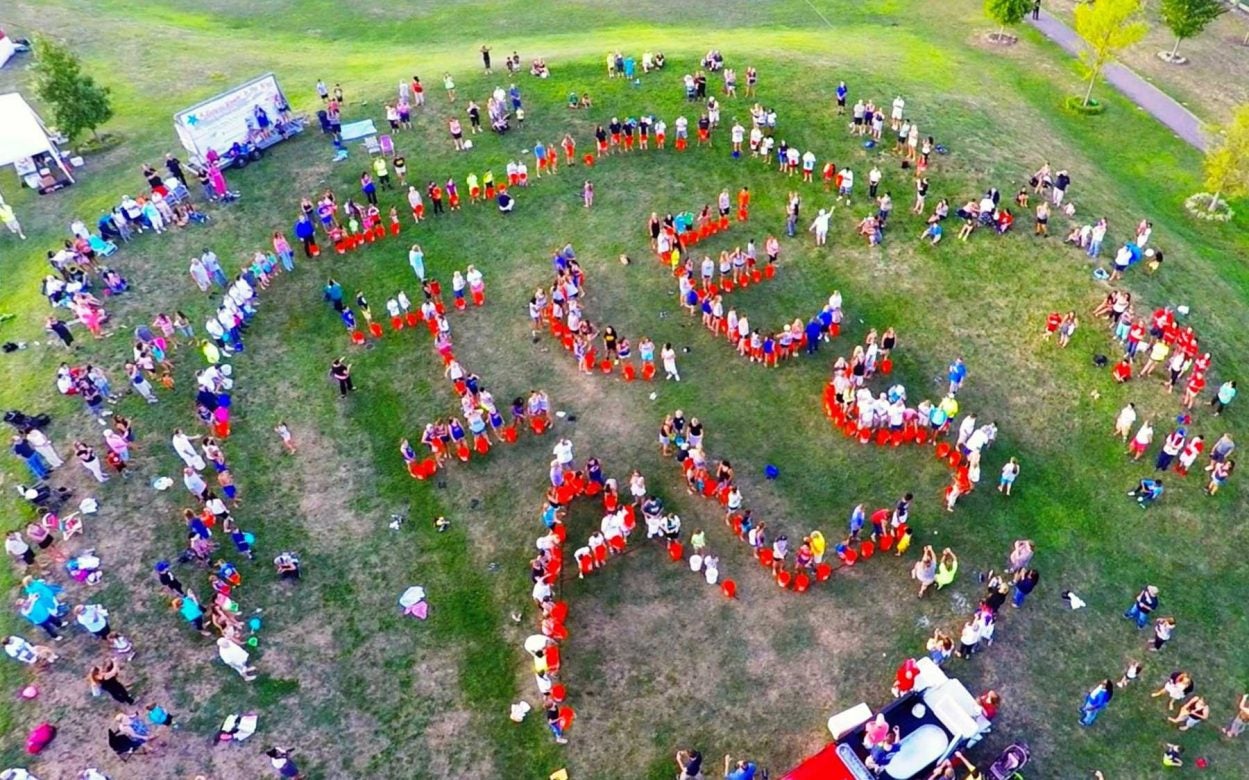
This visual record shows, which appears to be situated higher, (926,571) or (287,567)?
(287,567)

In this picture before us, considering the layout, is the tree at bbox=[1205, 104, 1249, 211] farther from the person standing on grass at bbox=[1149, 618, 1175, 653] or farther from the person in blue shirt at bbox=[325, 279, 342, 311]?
the person in blue shirt at bbox=[325, 279, 342, 311]

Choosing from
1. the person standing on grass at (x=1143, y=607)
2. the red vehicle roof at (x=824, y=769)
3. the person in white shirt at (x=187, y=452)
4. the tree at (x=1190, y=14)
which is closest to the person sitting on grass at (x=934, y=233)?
the person standing on grass at (x=1143, y=607)

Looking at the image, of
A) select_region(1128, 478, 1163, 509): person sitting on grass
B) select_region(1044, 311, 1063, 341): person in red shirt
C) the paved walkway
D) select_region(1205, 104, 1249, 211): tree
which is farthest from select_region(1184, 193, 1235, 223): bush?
select_region(1128, 478, 1163, 509): person sitting on grass

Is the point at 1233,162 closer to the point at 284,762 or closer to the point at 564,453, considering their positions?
the point at 564,453

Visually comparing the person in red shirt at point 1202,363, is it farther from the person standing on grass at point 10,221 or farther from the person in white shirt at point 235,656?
the person standing on grass at point 10,221

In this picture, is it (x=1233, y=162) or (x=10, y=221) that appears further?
(x=10, y=221)

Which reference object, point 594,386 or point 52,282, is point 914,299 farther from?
point 52,282

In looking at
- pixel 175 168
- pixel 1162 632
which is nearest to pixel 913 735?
pixel 1162 632
